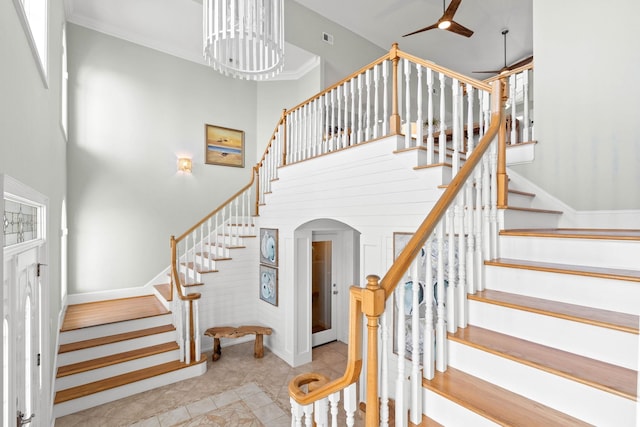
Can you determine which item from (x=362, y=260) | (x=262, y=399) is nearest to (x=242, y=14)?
(x=362, y=260)

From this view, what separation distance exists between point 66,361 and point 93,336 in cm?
37

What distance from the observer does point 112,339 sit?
152 inches

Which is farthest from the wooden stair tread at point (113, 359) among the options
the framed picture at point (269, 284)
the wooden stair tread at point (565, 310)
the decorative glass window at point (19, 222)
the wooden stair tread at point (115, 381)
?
the wooden stair tread at point (565, 310)

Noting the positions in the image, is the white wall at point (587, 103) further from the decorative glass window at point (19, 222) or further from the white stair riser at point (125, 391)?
the white stair riser at point (125, 391)

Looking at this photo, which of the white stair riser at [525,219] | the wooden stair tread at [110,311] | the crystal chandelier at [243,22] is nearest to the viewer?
the white stair riser at [525,219]

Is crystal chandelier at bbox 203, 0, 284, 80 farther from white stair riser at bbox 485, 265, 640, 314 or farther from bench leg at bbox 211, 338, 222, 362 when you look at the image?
bench leg at bbox 211, 338, 222, 362

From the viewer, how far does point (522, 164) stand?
12.1 feet

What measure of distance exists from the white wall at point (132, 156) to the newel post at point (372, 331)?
4953 millimetres

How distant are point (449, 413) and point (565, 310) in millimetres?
858

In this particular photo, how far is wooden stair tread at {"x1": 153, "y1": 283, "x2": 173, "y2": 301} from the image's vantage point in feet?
15.0

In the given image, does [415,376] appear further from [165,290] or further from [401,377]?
[165,290]

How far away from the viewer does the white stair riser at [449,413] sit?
1460 mm

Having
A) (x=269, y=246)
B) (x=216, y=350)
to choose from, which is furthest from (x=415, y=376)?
(x=216, y=350)

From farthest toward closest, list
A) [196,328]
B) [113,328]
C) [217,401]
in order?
[196,328]
[113,328]
[217,401]
